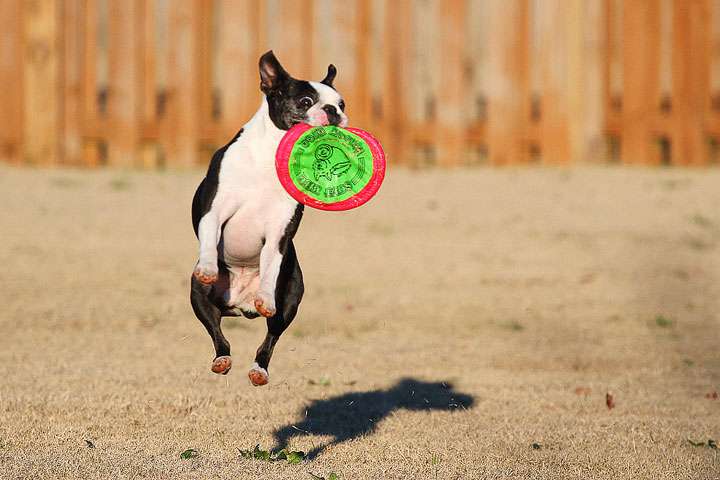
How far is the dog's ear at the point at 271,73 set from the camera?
4.23 m

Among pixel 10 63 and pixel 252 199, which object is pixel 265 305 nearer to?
pixel 252 199

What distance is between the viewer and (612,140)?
12.9 meters

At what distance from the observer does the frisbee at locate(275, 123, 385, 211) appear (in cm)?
409

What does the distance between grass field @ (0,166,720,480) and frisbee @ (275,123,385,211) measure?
1610 millimetres

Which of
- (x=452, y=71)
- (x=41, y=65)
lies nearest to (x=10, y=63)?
(x=41, y=65)

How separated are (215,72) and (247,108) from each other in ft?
2.12

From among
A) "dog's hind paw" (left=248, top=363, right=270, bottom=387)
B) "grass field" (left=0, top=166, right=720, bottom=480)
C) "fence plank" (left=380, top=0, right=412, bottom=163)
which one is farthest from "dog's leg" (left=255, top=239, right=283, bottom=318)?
"fence plank" (left=380, top=0, right=412, bottom=163)

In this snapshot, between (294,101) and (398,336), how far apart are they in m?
4.94

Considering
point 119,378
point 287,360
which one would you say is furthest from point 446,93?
point 119,378

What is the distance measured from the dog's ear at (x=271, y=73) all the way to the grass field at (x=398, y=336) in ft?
6.61

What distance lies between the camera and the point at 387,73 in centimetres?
1223

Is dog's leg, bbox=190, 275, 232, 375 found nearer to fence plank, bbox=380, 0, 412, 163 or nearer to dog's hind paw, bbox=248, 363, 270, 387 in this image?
dog's hind paw, bbox=248, 363, 270, 387

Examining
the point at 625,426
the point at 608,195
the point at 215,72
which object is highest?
the point at 215,72

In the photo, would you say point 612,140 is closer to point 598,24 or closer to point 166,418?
point 598,24
